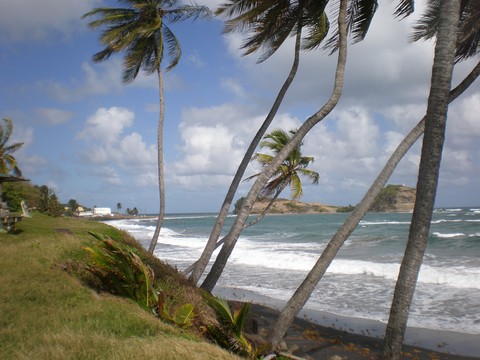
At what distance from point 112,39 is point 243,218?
844cm

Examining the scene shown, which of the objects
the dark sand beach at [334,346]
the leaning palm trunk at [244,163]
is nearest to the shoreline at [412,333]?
the dark sand beach at [334,346]

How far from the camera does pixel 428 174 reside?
5359mm

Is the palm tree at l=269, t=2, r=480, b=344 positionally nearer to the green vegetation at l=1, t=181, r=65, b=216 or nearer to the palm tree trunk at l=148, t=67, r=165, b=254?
the palm tree trunk at l=148, t=67, r=165, b=254

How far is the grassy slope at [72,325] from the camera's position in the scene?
13.7 ft

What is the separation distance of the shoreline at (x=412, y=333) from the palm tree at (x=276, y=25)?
3.69 meters

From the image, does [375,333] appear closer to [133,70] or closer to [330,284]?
[330,284]

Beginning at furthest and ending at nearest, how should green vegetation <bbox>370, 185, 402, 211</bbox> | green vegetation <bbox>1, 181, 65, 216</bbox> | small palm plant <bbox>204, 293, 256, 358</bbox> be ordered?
green vegetation <bbox>370, 185, 402, 211</bbox> → green vegetation <bbox>1, 181, 65, 216</bbox> → small palm plant <bbox>204, 293, 256, 358</bbox>

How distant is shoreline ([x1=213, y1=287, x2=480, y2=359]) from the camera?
29.7 feet

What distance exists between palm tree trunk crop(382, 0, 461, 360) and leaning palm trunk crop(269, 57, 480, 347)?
1211 millimetres

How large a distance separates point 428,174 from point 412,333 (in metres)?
6.08

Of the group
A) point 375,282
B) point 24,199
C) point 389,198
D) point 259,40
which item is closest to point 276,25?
point 259,40

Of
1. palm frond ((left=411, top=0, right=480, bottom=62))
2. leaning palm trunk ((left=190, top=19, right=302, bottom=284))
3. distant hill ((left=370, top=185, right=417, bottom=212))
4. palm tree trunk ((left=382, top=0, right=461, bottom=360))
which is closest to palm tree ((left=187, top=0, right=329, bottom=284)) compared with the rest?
leaning palm trunk ((left=190, top=19, right=302, bottom=284))

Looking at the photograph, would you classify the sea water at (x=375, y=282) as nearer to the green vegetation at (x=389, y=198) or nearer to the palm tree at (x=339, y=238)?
the palm tree at (x=339, y=238)

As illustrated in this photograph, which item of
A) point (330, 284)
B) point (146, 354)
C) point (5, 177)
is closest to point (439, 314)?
point (330, 284)
